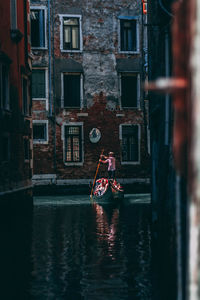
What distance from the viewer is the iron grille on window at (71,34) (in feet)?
105

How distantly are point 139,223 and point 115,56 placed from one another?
18.8m

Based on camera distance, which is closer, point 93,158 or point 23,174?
point 23,174

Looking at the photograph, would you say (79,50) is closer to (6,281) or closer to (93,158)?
(93,158)

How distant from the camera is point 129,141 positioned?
3225 cm

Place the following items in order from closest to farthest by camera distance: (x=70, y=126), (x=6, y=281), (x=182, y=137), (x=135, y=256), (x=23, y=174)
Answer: (x=182, y=137) → (x=6, y=281) → (x=135, y=256) → (x=23, y=174) → (x=70, y=126)

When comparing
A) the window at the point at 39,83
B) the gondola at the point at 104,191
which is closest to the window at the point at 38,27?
the window at the point at 39,83

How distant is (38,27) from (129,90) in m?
6.14

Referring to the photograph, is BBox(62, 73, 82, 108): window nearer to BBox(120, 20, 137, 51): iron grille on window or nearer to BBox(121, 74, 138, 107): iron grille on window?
BBox(121, 74, 138, 107): iron grille on window

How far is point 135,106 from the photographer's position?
107 feet

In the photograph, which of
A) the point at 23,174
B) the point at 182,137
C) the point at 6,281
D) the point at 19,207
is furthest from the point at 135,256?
the point at 23,174

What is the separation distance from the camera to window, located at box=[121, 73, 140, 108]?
3253cm

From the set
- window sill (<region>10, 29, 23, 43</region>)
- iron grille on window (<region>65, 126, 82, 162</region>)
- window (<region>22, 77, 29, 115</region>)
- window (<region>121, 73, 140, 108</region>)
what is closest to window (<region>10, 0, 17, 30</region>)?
window sill (<region>10, 29, 23, 43</region>)

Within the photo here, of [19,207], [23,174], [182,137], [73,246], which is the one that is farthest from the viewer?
[23,174]

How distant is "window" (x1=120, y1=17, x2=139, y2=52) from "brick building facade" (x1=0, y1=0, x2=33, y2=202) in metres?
11.5
